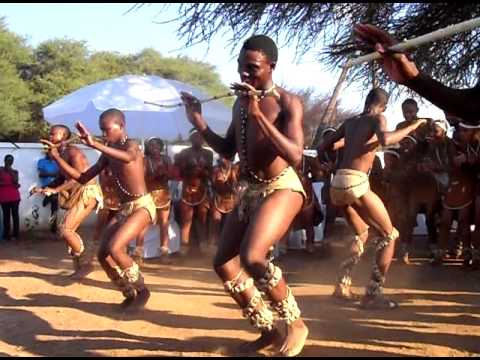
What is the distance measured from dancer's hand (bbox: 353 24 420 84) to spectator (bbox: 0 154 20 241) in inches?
371

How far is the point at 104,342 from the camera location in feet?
16.3

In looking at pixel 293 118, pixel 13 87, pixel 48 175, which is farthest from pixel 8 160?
pixel 13 87

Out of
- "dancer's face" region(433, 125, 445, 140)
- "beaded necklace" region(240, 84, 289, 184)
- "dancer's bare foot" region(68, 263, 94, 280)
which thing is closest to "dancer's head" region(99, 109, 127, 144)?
"dancer's bare foot" region(68, 263, 94, 280)

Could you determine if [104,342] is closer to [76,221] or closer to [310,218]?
[76,221]

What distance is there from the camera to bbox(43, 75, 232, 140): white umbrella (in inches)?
446

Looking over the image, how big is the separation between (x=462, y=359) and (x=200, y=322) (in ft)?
6.92

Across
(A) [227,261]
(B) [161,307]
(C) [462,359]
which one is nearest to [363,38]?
(A) [227,261]

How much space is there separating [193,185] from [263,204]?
219 inches

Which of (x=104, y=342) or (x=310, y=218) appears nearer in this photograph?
(x=104, y=342)

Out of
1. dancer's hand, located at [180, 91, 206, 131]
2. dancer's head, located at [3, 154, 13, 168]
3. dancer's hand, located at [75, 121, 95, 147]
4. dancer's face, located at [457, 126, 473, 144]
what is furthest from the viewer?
dancer's head, located at [3, 154, 13, 168]

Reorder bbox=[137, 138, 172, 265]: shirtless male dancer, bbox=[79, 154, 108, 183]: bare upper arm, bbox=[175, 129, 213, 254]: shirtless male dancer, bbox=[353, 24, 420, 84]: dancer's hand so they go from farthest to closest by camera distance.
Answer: bbox=[175, 129, 213, 254]: shirtless male dancer < bbox=[137, 138, 172, 265]: shirtless male dancer < bbox=[79, 154, 108, 183]: bare upper arm < bbox=[353, 24, 420, 84]: dancer's hand

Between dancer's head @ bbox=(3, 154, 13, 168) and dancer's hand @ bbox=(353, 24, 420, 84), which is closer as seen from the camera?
dancer's hand @ bbox=(353, 24, 420, 84)

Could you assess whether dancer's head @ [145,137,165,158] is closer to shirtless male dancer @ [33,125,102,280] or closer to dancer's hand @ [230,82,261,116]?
shirtless male dancer @ [33,125,102,280]

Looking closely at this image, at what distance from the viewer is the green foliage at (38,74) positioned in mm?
31641
